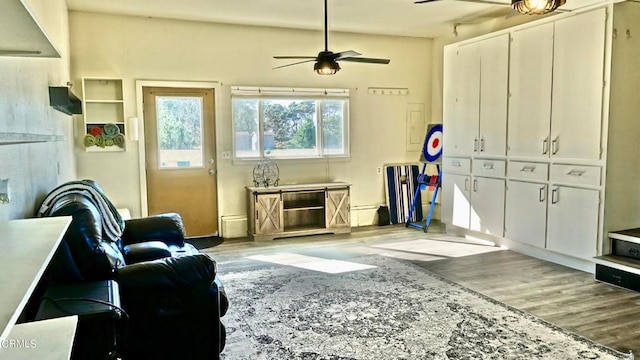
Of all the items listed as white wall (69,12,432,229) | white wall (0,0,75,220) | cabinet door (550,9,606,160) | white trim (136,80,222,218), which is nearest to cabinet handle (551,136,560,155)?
cabinet door (550,9,606,160)

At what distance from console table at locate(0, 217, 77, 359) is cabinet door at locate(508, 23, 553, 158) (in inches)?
187

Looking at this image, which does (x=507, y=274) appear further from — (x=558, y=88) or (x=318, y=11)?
(x=318, y=11)

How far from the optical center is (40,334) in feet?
4.05

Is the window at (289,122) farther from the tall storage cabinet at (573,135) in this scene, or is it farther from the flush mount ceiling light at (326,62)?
the tall storage cabinet at (573,135)

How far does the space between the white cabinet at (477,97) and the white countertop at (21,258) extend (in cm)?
496

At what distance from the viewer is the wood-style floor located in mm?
3363

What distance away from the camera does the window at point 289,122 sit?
6.38 meters

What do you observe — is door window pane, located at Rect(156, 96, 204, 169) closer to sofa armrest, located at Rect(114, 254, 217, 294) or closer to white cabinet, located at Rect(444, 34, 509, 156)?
white cabinet, located at Rect(444, 34, 509, 156)

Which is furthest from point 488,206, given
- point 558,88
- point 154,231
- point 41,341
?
point 41,341

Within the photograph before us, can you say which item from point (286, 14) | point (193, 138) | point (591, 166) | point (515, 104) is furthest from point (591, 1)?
point (193, 138)

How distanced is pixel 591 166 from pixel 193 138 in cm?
463

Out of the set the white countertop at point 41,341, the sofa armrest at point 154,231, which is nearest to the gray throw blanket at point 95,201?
the sofa armrest at point 154,231

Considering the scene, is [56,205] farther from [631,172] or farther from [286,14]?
[631,172]

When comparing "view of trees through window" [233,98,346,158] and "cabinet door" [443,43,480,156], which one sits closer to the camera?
"cabinet door" [443,43,480,156]
